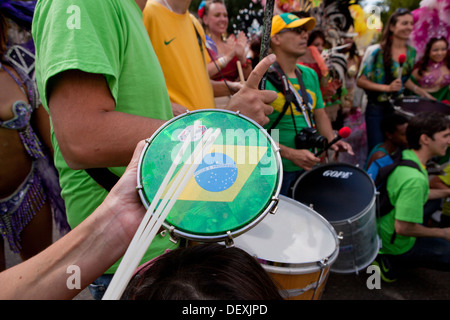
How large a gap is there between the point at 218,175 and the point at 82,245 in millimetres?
299

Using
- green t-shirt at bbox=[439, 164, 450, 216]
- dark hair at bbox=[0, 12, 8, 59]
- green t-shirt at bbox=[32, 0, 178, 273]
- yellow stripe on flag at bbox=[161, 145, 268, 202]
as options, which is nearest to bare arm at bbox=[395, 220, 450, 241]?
green t-shirt at bbox=[439, 164, 450, 216]

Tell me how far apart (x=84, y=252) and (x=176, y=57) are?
37.2 inches

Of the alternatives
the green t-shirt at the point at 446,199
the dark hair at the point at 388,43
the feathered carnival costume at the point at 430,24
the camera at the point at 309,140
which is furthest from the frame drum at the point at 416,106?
the camera at the point at 309,140

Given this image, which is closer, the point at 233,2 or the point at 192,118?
the point at 192,118

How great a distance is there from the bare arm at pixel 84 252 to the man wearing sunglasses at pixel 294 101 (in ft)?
5.65

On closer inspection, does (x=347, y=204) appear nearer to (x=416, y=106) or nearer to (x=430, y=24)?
(x=416, y=106)

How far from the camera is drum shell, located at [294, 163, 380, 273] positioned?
6.54ft

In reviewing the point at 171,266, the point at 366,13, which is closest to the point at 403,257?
the point at 171,266

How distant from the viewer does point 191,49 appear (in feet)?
4.80

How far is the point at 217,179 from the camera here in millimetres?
686

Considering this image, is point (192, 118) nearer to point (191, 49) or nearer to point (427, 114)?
point (191, 49)

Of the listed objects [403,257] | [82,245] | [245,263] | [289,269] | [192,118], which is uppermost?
[192,118]

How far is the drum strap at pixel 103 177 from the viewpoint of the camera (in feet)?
3.21

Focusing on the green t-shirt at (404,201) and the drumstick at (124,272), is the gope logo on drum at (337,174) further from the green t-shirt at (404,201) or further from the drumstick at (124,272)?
the drumstick at (124,272)
